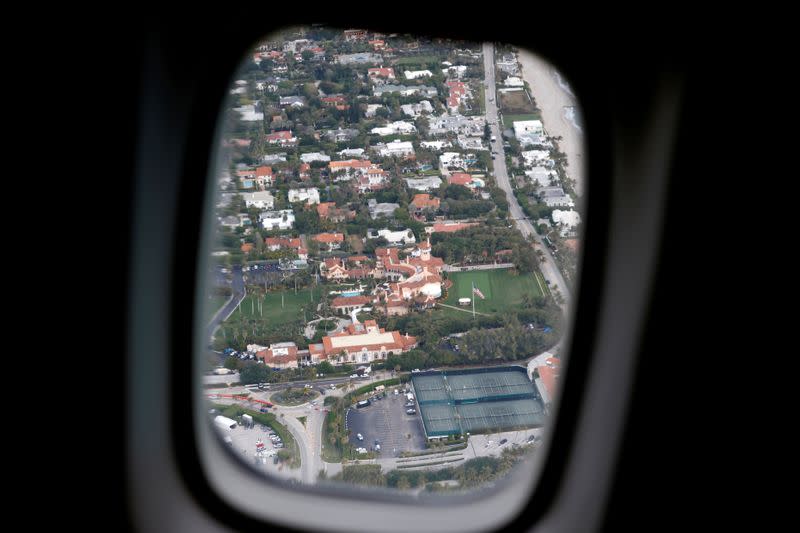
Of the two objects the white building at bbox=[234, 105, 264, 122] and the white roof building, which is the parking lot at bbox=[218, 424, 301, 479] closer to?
the white building at bbox=[234, 105, 264, 122]

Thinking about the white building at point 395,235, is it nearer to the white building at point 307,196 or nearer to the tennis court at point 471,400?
the white building at point 307,196

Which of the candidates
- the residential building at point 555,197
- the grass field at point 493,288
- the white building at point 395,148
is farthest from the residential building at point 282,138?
the residential building at point 555,197

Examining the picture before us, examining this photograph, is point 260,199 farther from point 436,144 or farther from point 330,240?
point 436,144

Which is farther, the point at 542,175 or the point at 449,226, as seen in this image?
the point at 449,226

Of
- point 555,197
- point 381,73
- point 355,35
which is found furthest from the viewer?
point 381,73

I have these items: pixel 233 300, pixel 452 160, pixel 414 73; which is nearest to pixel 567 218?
pixel 452 160

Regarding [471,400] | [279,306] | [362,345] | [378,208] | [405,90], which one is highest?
[405,90]

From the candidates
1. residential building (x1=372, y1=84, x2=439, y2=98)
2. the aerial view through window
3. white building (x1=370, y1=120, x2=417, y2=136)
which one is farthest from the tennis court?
residential building (x1=372, y1=84, x2=439, y2=98)
